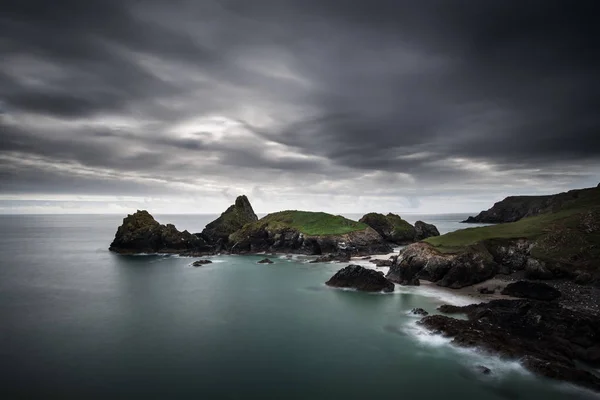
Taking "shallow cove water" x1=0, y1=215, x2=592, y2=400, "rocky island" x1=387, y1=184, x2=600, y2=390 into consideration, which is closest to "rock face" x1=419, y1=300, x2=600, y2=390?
"rocky island" x1=387, y1=184, x2=600, y2=390

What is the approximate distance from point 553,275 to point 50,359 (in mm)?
52269

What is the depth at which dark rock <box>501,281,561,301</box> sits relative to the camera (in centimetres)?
3528

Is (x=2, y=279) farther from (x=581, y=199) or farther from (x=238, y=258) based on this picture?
(x=581, y=199)

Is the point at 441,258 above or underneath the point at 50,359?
above

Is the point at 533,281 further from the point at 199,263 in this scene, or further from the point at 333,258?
the point at 199,263

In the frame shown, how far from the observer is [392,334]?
29516 millimetres

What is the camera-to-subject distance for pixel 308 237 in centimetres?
8719

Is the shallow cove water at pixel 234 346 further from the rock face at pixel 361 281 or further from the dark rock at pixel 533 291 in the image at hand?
the dark rock at pixel 533 291

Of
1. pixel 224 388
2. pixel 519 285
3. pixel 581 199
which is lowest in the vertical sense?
pixel 224 388

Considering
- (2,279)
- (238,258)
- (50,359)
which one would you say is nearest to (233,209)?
(238,258)

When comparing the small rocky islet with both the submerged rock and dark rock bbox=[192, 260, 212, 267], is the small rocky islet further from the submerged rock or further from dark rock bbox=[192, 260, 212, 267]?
dark rock bbox=[192, 260, 212, 267]

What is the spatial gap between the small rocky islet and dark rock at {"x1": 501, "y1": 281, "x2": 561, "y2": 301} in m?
0.09

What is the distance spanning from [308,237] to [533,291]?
184ft

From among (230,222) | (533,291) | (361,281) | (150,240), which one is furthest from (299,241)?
(533,291)
